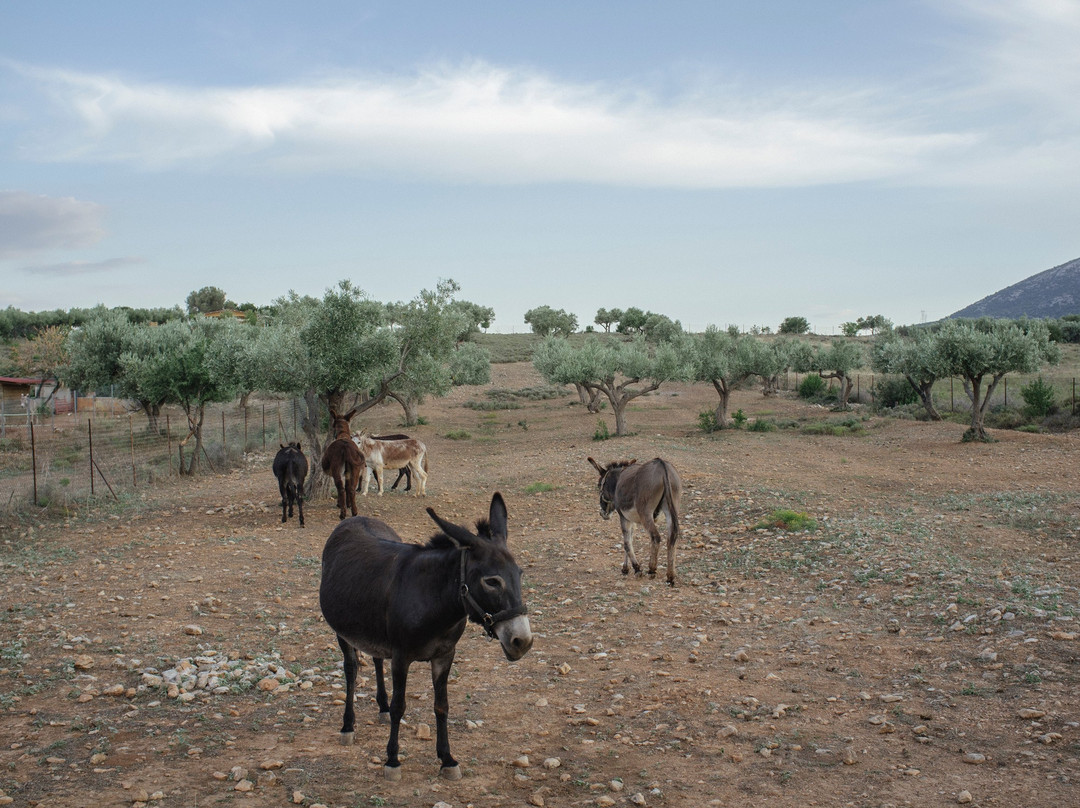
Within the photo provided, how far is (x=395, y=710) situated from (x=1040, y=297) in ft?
676

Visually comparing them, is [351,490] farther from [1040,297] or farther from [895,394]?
[1040,297]

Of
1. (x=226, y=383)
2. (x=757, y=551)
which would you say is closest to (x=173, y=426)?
(x=226, y=383)

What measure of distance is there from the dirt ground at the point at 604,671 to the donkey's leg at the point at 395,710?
0.34ft

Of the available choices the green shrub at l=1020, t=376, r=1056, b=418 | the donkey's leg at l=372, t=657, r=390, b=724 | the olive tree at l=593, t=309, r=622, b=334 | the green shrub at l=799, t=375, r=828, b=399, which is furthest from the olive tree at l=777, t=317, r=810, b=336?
the donkey's leg at l=372, t=657, r=390, b=724

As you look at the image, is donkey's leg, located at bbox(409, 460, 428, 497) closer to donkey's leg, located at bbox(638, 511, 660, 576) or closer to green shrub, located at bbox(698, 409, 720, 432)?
donkey's leg, located at bbox(638, 511, 660, 576)

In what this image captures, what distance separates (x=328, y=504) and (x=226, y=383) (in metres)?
5.39

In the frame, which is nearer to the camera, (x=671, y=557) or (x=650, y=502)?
(x=671, y=557)

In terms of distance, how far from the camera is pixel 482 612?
15.8 ft

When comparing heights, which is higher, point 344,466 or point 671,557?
point 344,466

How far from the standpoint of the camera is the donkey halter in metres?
4.71

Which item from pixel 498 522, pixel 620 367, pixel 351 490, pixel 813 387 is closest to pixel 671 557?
pixel 498 522

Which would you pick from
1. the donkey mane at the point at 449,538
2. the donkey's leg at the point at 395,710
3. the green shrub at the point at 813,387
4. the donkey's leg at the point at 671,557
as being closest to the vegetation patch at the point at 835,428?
the green shrub at the point at 813,387

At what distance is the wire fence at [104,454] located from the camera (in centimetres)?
1862

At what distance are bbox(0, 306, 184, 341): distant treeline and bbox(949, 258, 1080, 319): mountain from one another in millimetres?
151922
